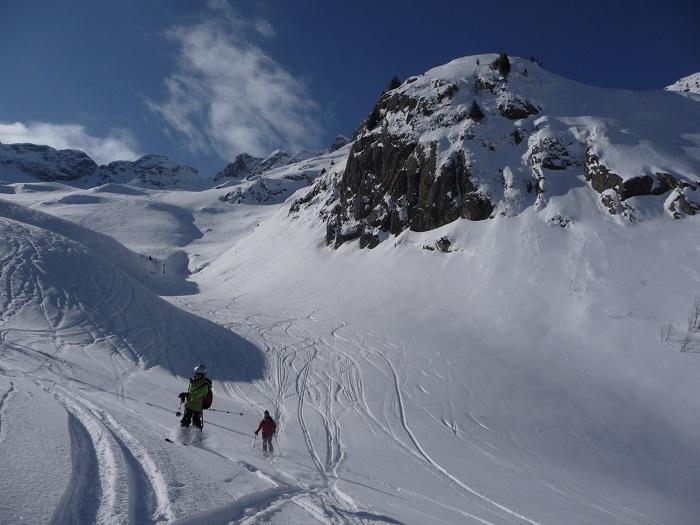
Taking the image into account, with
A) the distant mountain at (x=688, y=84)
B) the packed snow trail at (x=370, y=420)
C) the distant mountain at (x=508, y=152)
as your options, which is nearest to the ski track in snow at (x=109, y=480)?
the packed snow trail at (x=370, y=420)

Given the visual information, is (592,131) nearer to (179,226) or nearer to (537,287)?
(537,287)

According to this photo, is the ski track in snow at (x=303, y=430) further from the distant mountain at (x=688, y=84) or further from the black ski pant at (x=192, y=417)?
the distant mountain at (x=688, y=84)

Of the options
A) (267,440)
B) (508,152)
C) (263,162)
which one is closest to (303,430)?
(267,440)

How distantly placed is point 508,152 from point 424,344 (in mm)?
16963

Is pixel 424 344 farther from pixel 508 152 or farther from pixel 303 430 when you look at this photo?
pixel 508 152

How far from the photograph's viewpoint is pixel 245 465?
247 inches

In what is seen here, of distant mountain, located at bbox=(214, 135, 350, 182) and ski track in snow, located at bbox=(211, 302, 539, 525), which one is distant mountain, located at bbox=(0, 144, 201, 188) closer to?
distant mountain, located at bbox=(214, 135, 350, 182)

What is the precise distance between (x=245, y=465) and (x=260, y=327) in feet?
51.5

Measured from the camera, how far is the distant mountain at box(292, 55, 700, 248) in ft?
73.3

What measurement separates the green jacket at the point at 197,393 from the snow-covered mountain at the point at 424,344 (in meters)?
0.53

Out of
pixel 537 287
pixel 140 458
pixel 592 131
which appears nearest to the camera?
pixel 140 458

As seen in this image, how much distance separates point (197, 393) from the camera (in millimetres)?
8211

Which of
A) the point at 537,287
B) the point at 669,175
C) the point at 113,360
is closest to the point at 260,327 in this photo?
the point at 113,360

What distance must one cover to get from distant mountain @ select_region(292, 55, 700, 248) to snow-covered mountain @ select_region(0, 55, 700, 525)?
185 millimetres
